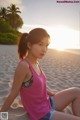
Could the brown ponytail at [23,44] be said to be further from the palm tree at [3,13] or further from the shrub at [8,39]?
the palm tree at [3,13]

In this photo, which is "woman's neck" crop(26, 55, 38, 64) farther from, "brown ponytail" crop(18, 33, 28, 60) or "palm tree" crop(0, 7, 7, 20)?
"palm tree" crop(0, 7, 7, 20)

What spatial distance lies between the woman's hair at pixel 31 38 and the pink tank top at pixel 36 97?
0.58 ft

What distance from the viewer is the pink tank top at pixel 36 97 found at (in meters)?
2.85

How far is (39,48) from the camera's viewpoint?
9.22 feet

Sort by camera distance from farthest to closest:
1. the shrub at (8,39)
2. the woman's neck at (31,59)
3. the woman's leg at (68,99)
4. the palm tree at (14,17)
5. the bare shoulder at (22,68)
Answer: the palm tree at (14,17) → the shrub at (8,39) → the woman's leg at (68,99) → the woman's neck at (31,59) → the bare shoulder at (22,68)

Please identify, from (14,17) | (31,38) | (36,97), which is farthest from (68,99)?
(14,17)

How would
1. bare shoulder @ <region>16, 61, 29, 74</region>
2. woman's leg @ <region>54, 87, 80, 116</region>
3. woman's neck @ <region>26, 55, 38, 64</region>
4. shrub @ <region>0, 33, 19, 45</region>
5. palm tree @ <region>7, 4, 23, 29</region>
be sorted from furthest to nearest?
palm tree @ <region>7, 4, 23, 29</region>
shrub @ <region>0, 33, 19, 45</region>
woman's leg @ <region>54, 87, 80, 116</region>
woman's neck @ <region>26, 55, 38, 64</region>
bare shoulder @ <region>16, 61, 29, 74</region>

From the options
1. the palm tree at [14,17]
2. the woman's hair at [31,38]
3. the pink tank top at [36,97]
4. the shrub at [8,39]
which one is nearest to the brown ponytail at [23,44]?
the woman's hair at [31,38]

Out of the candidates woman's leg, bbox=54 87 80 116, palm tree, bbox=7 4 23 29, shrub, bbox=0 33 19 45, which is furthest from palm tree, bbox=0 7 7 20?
woman's leg, bbox=54 87 80 116

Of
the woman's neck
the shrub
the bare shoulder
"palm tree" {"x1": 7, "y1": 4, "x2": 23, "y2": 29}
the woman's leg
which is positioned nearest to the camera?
the bare shoulder

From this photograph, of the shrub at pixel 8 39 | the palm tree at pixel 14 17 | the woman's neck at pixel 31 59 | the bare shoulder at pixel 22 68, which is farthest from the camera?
the palm tree at pixel 14 17

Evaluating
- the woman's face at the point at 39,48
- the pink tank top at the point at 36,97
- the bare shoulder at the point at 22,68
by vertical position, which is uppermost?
the woman's face at the point at 39,48

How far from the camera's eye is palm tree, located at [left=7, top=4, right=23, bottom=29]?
46275 mm

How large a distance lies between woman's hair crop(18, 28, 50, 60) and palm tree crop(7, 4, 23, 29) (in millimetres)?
43773
